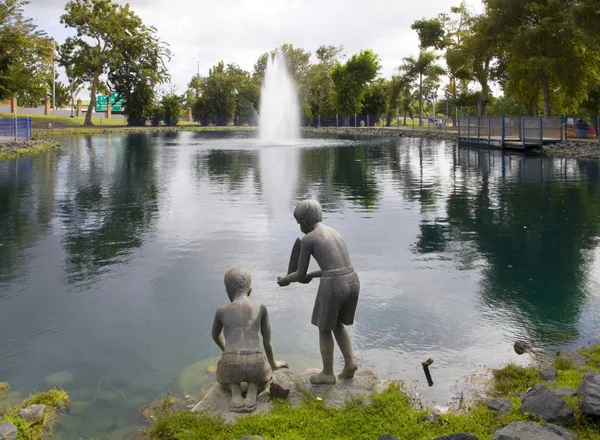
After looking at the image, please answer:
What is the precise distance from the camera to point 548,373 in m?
6.14

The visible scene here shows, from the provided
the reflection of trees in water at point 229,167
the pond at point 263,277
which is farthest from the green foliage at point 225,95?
the pond at point 263,277

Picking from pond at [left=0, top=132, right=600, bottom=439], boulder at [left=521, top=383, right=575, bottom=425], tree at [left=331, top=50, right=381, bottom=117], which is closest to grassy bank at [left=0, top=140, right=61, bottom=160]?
pond at [left=0, top=132, right=600, bottom=439]

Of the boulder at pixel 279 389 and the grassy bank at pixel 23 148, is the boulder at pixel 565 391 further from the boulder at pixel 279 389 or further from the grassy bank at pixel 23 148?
the grassy bank at pixel 23 148

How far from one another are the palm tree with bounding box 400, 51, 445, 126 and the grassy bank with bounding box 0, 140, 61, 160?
38052 millimetres

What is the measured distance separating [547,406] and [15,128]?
43097 millimetres

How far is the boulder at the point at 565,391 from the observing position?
5.19 m

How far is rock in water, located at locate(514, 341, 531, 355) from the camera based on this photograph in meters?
7.21

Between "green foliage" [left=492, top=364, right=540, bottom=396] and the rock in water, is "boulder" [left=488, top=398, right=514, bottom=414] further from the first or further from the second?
the rock in water

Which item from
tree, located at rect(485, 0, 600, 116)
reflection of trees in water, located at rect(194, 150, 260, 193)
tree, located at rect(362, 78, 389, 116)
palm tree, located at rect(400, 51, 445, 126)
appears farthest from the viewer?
tree, located at rect(362, 78, 389, 116)

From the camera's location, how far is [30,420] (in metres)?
5.64

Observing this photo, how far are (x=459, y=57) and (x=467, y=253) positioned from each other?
133ft

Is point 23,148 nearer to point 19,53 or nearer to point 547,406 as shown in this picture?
point 19,53

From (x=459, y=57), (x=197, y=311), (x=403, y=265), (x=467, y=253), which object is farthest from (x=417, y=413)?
(x=459, y=57)

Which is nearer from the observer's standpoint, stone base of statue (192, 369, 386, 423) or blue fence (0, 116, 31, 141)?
stone base of statue (192, 369, 386, 423)
